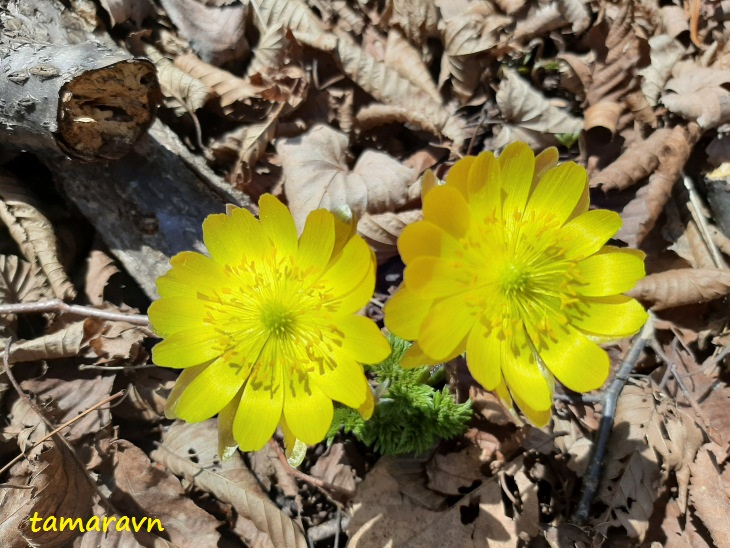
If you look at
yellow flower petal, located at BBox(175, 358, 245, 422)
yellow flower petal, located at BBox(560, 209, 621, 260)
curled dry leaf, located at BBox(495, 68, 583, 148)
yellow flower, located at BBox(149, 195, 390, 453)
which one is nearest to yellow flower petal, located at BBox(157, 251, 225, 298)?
yellow flower, located at BBox(149, 195, 390, 453)

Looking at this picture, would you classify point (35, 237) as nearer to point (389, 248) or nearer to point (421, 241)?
point (389, 248)

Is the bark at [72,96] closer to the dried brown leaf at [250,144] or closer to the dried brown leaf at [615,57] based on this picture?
the dried brown leaf at [250,144]

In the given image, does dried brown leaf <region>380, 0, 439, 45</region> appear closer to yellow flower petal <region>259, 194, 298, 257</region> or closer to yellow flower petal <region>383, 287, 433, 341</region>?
yellow flower petal <region>259, 194, 298, 257</region>

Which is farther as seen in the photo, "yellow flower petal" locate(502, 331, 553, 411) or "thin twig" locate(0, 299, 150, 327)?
"thin twig" locate(0, 299, 150, 327)

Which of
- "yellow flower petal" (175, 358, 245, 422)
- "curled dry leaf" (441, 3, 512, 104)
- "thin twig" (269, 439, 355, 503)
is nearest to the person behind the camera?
"yellow flower petal" (175, 358, 245, 422)

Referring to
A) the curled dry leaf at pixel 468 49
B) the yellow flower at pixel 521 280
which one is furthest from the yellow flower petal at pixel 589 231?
the curled dry leaf at pixel 468 49

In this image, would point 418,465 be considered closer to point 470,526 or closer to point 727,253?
point 470,526

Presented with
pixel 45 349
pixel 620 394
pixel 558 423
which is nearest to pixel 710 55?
pixel 620 394
